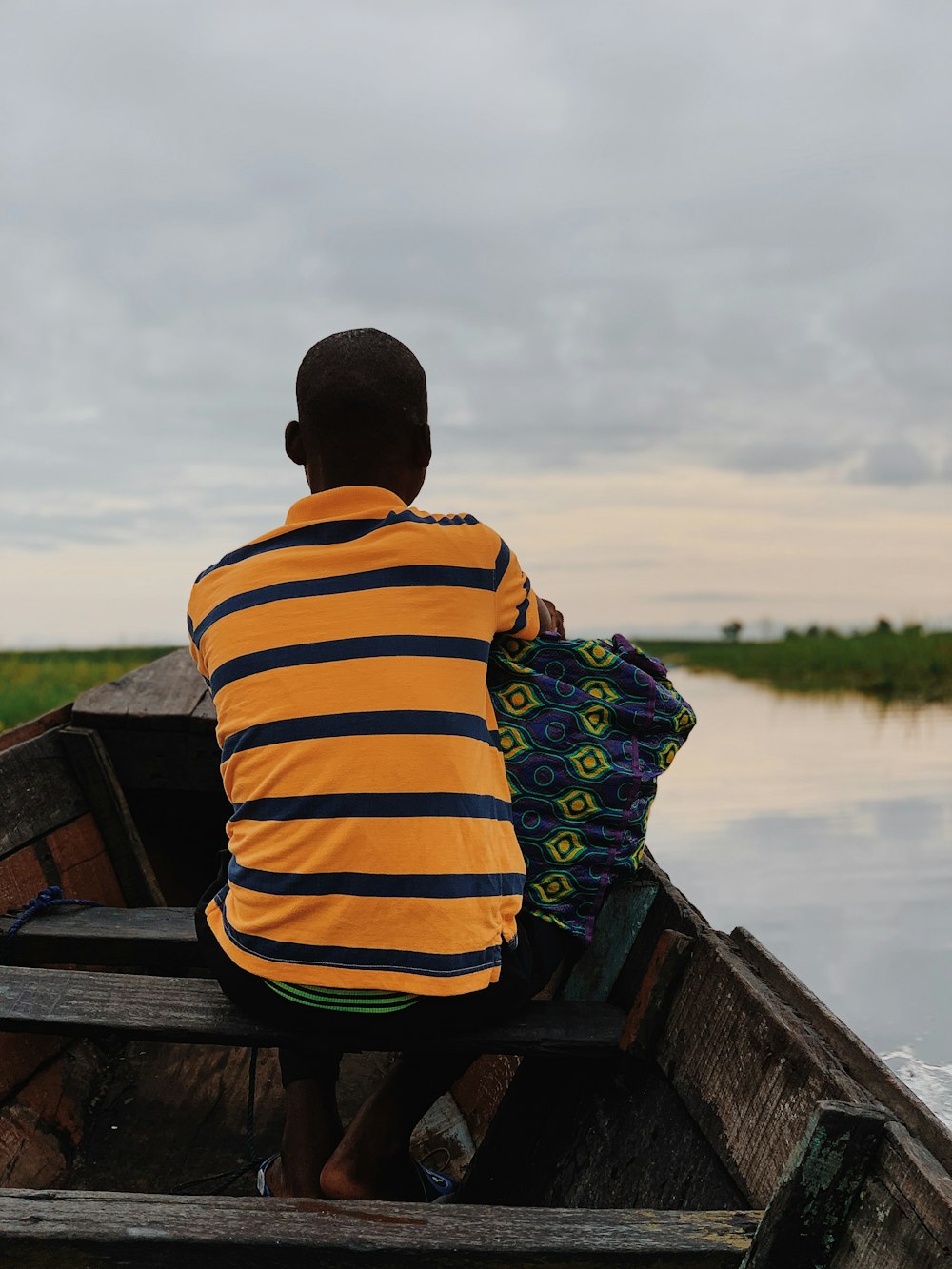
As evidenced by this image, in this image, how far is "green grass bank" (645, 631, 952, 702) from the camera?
18.9 meters

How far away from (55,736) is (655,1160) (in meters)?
1.92

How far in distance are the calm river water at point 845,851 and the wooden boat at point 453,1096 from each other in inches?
A: 39.3

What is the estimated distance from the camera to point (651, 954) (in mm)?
1693

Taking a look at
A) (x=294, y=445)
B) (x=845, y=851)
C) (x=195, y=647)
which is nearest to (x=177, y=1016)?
(x=195, y=647)

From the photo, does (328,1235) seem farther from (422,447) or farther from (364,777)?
(422,447)

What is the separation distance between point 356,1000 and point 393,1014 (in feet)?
0.16

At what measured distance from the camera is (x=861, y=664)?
1994 centimetres

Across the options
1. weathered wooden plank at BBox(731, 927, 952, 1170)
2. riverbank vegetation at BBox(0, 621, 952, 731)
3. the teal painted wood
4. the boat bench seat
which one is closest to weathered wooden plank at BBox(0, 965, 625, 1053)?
the boat bench seat

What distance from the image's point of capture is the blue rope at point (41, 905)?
2.14m

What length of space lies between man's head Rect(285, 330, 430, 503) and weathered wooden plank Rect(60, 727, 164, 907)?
1550 mm

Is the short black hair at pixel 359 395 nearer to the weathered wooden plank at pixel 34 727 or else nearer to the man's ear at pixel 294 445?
the man's ear at pixel 294 445

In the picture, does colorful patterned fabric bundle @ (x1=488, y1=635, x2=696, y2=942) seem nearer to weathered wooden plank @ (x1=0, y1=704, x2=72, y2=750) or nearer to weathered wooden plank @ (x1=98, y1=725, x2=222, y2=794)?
weathered wooden plank @ (x1=98, y1=725, x2=222, y2=794)

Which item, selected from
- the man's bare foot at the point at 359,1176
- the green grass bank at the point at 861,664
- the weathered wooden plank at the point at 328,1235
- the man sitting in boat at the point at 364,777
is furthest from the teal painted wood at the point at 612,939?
the green grass bank at the point at 861,664

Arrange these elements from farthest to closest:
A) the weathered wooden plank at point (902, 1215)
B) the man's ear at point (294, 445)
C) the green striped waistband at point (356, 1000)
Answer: the man's ear at point (294, 445)
the green striped waistband at point (356, 1000)
the weathered wooden plank at point (902, 1215)
